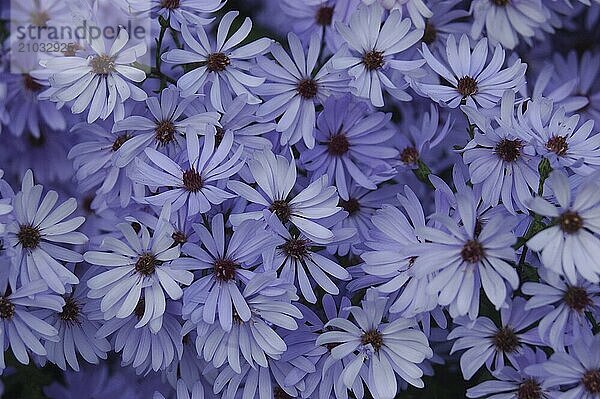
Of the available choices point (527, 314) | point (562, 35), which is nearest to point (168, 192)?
point (527, 314)

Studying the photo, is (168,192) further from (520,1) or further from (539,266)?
(520,1)

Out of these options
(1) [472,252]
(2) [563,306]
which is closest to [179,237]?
(1) [472,252]

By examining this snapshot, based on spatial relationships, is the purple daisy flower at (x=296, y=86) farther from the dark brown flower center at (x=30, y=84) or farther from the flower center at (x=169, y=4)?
the dark brown flower center at (x=30, y=84)

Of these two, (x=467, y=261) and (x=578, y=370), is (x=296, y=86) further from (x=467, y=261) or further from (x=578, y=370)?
(x=578, y=370)

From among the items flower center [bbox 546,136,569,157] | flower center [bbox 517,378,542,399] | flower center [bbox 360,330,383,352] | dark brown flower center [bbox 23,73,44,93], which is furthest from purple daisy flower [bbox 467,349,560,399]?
dark brown flower center [bbox 23,73,44,93]

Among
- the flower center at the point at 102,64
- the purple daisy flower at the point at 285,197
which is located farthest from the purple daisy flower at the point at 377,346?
the flower center at the point at 102,64
